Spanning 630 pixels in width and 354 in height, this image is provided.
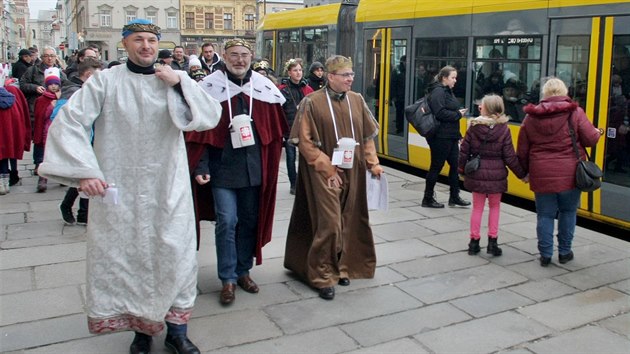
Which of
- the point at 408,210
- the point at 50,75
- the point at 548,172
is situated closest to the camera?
the point at 548,172

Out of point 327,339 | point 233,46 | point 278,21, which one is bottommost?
point 327,339

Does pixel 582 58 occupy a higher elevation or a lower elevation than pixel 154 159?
higher

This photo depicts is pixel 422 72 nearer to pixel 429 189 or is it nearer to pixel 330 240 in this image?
pixel 429 189

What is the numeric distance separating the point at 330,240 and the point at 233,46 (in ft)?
5.09

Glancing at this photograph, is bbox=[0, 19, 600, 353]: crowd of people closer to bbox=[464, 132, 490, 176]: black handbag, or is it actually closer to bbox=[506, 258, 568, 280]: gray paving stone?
bbox=[464, 132, 490, 176]: black handbag

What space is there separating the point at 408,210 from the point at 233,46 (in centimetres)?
387

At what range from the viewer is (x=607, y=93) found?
22.7 feet

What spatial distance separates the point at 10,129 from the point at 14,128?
16 centimetres

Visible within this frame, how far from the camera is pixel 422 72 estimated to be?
34.4 ft

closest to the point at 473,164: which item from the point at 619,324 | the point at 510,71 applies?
the point at 619,324

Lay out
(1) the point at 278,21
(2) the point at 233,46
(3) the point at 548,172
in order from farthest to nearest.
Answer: (1) the point at 278,21, (3) the point at 548,172, (2) the point at 233,46

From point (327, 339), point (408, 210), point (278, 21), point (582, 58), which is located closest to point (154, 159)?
point (327, 339)

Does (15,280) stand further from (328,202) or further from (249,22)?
(249,22)

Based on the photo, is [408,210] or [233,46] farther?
[408,210]
